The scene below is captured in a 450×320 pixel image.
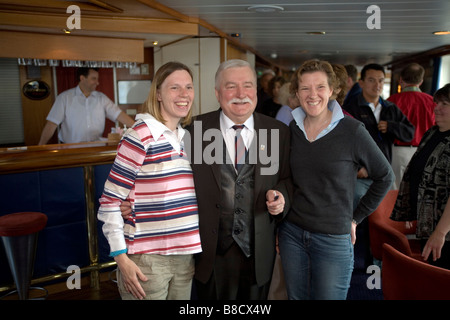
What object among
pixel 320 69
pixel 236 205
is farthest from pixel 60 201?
pixel 320 69

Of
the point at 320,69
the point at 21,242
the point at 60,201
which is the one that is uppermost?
the point at 320,69

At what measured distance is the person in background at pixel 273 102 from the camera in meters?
4.70

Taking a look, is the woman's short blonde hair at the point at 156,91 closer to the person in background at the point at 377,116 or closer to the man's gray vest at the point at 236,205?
the man's gray vest at the point at 236,205

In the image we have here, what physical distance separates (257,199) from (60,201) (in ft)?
7.18

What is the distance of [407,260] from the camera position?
1.66 m

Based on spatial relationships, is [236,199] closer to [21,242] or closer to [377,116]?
[21,242]

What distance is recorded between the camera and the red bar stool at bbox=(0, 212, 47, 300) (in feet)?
9.00

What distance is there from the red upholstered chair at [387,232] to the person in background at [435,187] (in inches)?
6.5

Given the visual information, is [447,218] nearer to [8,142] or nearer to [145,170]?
[145,170]

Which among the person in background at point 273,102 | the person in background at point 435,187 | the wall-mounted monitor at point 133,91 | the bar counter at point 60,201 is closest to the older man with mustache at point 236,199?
the person in background at point 435,187

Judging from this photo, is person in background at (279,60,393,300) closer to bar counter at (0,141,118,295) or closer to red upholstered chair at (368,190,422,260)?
red upholstered chair at (368,190,422,260)

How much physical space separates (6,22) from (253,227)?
4.05 metres

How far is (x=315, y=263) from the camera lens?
1862 millimetres

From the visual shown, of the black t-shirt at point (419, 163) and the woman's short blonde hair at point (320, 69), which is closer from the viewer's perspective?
the woman's short blonde hair at point (320, 69)
